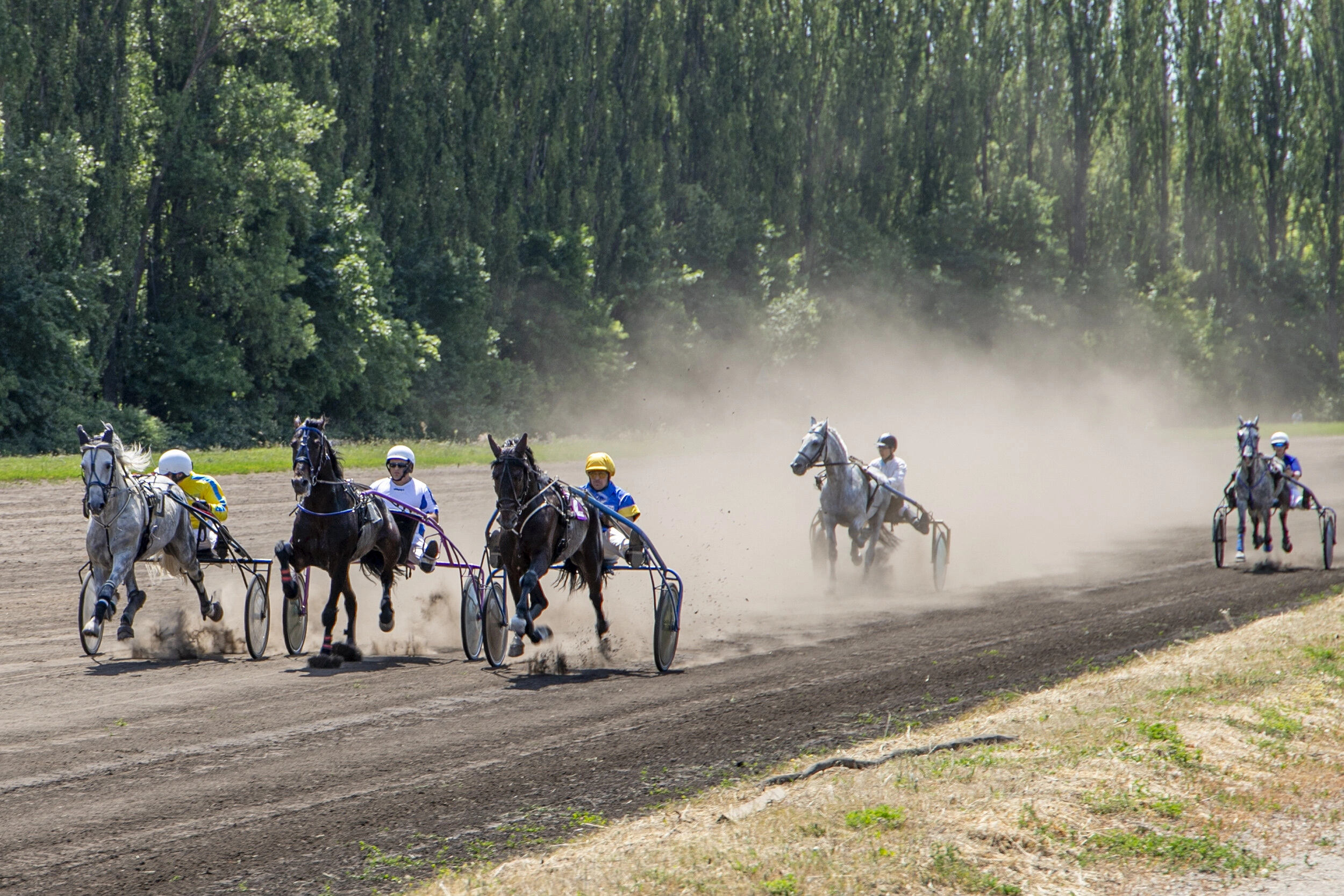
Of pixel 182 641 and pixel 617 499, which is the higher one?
pixel 617 499

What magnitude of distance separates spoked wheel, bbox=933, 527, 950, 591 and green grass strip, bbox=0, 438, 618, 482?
1290 cm

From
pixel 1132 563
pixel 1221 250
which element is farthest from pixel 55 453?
pixel 1221 250

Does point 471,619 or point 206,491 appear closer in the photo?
point 471,619

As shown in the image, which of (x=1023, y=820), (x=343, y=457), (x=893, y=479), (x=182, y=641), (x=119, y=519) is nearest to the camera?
(x=1023, y=820)

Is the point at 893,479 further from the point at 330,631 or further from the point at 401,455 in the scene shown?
the point at 330,631

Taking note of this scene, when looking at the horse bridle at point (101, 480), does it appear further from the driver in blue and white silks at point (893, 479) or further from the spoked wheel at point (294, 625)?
the driver in blue and white silks at point (893, 479)

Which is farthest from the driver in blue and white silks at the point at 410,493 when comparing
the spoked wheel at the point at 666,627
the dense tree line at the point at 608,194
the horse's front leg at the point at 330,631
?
the dense tree line at the point at 608,194

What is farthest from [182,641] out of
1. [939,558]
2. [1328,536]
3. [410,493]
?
[1328,536]

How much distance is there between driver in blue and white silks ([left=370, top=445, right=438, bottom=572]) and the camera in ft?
39.5

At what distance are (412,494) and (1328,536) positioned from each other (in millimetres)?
12175

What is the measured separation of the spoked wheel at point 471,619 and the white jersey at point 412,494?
1.38 metres

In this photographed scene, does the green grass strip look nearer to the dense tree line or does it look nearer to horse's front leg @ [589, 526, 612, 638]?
the dense tree line

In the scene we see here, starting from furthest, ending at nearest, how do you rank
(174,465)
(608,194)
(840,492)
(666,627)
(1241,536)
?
(608,194)
(1241,536)
(840,492)
(174,465)
(666,627)

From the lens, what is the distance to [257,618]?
36.6ft
